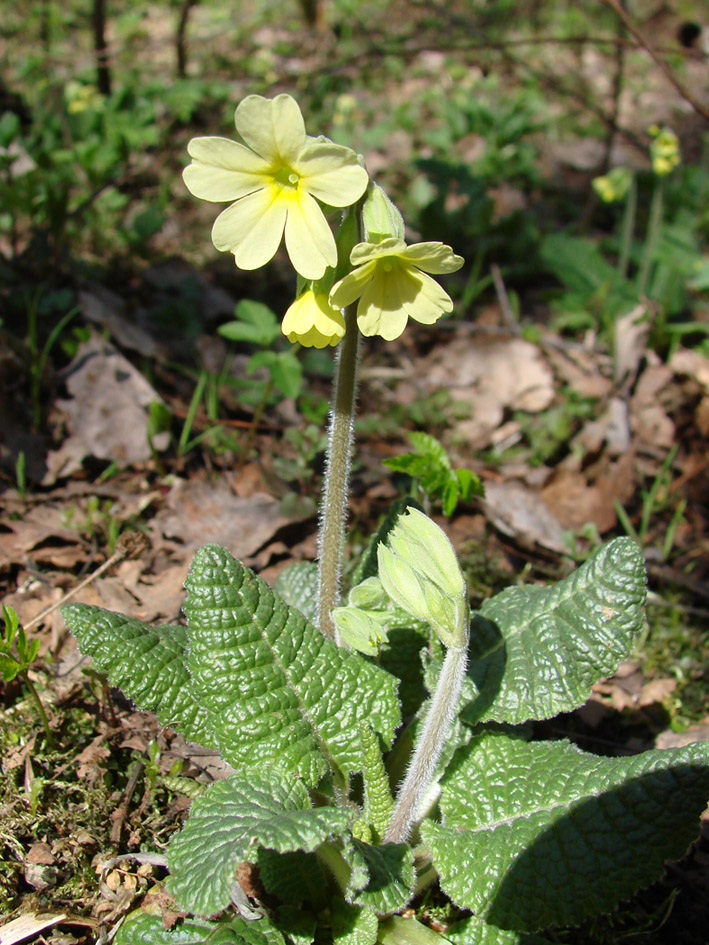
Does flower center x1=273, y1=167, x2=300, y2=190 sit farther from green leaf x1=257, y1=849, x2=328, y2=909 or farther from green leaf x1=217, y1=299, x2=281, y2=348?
green leaf x1=257, y1=849, x2=328, y2=909

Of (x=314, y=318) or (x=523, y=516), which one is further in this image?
(x=523, y=516)

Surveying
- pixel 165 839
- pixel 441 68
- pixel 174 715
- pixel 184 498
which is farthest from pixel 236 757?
pixel 441 68

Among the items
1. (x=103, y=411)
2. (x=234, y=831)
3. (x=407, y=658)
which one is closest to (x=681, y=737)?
(x=407, y=658)

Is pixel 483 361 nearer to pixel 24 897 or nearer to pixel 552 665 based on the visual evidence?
pixel 552 665

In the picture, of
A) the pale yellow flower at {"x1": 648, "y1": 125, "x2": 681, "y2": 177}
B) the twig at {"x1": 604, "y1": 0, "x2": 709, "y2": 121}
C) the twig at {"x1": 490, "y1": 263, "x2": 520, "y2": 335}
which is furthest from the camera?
the pale yellow flower at {"x1": 648, "y1": 125, "x2": 681, "y2": 177}

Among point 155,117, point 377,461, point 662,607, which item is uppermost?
point 155,117

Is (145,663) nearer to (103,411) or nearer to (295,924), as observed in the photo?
(295,924)

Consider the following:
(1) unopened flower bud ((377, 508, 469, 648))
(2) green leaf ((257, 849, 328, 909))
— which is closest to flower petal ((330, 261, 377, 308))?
(1) unopened flower bud ((377, 508, 469, 648))
